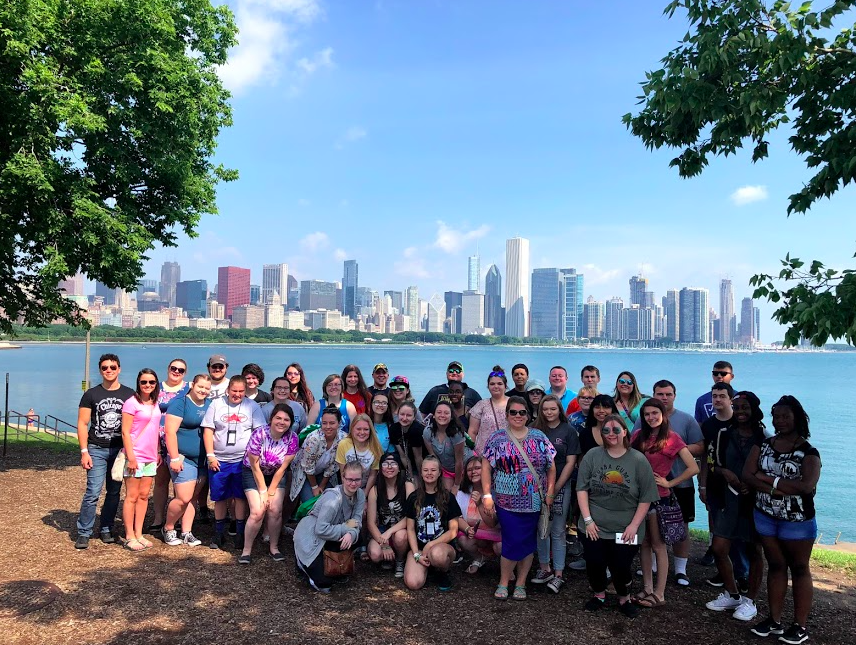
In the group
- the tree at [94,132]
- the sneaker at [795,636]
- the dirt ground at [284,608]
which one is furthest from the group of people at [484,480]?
the tree at [94,132]

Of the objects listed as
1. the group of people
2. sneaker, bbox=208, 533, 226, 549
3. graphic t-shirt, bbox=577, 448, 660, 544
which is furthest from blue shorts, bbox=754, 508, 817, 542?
sneaker, bbox=208, 533, 226, 549

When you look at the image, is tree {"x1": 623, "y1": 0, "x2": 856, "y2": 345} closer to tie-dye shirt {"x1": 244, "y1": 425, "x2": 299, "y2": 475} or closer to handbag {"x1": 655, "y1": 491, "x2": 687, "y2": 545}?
handbag {"x1": 655, "y1": 491, "x2": 687, "y2": 545}

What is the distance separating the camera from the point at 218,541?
656 centimetres

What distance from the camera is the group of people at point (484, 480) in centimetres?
504

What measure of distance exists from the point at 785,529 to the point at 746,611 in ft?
3.13

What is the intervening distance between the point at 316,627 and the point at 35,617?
2269mm

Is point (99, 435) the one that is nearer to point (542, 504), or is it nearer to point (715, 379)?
point (542, 504)

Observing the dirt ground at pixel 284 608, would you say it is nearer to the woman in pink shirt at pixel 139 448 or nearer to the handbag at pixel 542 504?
the woman in pink shirt at pixel 139 448

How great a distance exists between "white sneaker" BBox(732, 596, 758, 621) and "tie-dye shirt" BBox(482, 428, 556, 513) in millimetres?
1863

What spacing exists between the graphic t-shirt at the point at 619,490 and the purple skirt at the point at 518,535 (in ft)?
2.03

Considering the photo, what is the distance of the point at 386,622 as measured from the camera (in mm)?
4918

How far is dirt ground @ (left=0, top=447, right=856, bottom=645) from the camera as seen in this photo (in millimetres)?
4652


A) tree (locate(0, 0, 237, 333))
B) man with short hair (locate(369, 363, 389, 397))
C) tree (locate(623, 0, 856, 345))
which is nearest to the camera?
tree (locate(623, 0, 856, 345))

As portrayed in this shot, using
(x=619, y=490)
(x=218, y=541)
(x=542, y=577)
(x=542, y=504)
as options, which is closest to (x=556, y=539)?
(x=542, y=577)
